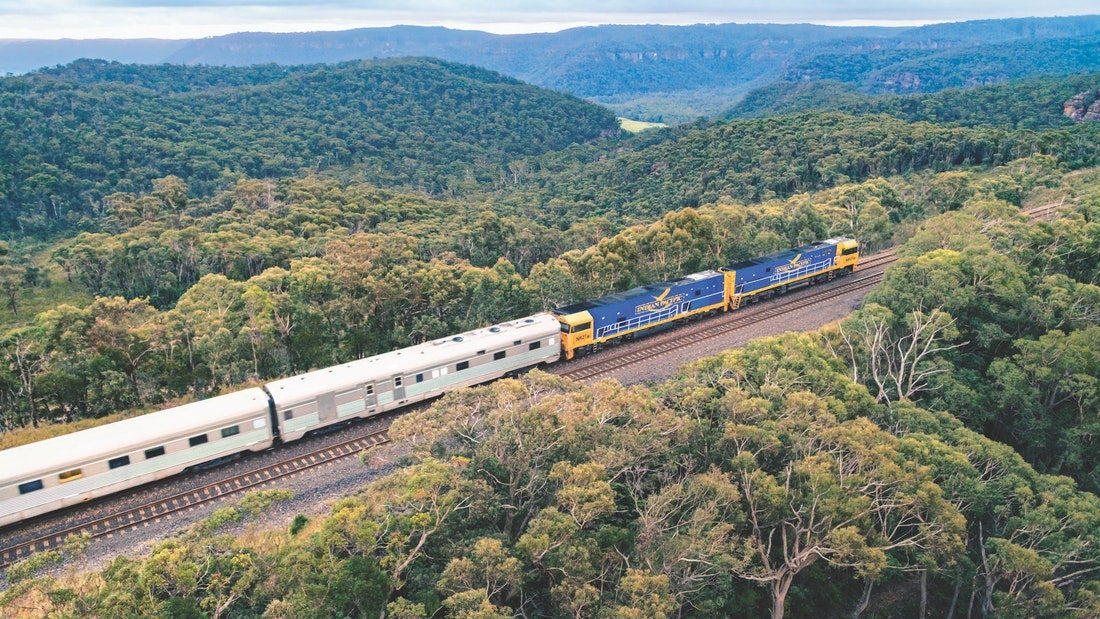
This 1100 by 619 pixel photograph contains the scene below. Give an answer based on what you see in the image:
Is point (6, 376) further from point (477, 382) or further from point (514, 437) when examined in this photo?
point (514, 437)

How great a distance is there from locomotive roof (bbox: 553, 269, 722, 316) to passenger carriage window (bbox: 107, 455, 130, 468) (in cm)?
2097

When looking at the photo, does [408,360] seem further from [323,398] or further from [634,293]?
[634,293]

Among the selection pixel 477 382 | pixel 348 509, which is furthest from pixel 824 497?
pixel 477 382

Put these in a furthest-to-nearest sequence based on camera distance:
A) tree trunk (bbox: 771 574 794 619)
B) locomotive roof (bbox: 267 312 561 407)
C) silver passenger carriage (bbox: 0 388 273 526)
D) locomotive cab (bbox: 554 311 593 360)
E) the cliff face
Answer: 1. the cliff face
2. locomotive cab (bbox: 554 311 593 360)
3. locomotive roof (bbox: 267 312 561 407)
4. silver passenger carriage (bbox: 0 388 273 526)
5. tree trunk (bbox: 771 574 794 619)

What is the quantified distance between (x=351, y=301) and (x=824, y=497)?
1054 inches

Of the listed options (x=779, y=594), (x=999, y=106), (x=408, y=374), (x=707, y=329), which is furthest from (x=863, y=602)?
(x=999, y=106)

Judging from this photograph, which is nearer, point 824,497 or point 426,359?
point 824,497

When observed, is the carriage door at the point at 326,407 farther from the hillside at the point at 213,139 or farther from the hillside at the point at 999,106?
the hillside at the point at 999,106

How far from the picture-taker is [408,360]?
3144cm

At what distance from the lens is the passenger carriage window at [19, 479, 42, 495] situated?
22.6 m

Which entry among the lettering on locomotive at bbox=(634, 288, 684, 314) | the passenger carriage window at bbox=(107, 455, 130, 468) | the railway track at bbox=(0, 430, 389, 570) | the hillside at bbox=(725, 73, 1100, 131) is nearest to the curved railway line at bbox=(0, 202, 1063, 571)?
the railway track at bbox=(0, 430, 389, 570)

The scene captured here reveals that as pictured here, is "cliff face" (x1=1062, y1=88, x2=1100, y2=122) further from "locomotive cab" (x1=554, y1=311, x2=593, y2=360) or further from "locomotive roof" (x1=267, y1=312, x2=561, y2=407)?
"locomotive roof" (x1=267, y1=312, x2=561, y2=407)

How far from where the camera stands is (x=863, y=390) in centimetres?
2791

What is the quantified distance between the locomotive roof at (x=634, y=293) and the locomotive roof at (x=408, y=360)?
5.65 feet
